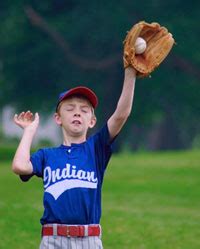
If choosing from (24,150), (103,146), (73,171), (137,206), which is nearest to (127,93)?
(103,146)

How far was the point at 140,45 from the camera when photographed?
645 cm

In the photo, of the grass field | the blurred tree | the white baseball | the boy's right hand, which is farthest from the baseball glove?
the blurred tree

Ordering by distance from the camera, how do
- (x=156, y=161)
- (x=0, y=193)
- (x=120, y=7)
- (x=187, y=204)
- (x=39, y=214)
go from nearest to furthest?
(x=39, y=214) < (x=187, y=204) < (x=0, y=193) < (x=156, y=161) < (x=120, y=7)

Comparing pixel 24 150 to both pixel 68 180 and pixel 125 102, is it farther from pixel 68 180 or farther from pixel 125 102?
pixel 125 102

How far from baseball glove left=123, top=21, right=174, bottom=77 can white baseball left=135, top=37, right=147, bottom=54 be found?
0.02 metres

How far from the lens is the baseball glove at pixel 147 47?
6.37 m

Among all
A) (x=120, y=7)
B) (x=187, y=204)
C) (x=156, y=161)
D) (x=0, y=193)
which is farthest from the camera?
(x=120, y=7)

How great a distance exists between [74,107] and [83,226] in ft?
2.53

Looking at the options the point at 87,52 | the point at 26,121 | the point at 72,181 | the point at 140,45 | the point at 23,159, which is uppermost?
the point at 87,52

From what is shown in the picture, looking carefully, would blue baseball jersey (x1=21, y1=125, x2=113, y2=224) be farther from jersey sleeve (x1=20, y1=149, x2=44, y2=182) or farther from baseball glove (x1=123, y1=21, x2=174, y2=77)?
baseball glove (x1=123, y1=21, x2=174, y2=77)

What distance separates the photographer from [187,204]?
56.3 feet

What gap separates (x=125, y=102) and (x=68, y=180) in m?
0.60

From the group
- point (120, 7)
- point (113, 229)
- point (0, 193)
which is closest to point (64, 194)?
point (113, 229)

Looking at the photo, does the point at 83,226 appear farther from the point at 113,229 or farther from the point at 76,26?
the point at 76,26
